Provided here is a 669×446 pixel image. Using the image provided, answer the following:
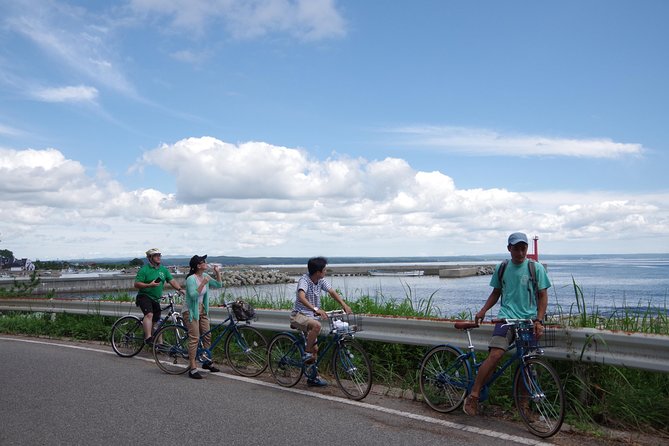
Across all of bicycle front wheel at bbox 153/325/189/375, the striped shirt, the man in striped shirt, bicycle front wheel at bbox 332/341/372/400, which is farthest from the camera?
bicycle front wheel at bbox 153/325/189/375

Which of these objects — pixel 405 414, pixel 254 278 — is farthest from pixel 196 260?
pixel 254 278

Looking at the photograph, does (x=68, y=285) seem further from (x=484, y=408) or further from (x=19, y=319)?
(x=484, y=408)

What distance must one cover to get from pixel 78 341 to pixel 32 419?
682cm

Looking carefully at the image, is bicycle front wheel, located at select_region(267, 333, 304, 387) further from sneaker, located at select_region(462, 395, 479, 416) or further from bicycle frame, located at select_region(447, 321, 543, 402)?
sneaker, located at select_region(462, 395, 479, 416)

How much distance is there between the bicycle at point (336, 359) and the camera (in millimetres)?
7230

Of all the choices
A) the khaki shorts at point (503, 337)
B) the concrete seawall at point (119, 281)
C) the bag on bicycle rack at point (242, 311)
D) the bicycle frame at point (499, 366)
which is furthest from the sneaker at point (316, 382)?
the concrete seawall at point (119, 281)

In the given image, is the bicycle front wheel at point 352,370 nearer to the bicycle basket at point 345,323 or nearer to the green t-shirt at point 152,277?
the bicycle basket at point 345,323

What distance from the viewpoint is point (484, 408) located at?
6520 mm

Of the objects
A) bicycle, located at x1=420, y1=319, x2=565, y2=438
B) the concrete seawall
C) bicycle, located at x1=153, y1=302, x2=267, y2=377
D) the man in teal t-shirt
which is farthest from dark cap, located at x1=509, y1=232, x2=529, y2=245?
the concrete seawall

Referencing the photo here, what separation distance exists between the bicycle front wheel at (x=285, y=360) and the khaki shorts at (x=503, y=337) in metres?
2.79

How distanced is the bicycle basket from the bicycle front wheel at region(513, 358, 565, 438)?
7.19 ft

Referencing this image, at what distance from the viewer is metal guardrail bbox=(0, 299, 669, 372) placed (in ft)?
18.1

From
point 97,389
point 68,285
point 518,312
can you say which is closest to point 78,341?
point 97,389

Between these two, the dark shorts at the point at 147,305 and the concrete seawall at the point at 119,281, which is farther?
the concrete seawall at the point at 119,281
